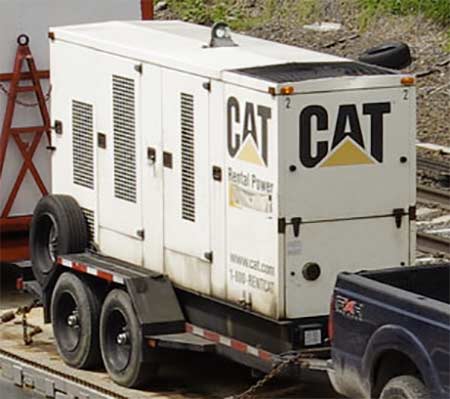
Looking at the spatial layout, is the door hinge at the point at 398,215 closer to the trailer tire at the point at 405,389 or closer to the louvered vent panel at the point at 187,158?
the louvered vent panel at the point at 187,158

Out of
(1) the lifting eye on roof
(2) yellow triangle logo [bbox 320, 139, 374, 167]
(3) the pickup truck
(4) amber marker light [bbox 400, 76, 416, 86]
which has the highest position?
(1) the lifting eye on roof

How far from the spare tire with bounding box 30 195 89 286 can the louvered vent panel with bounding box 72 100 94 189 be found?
8.6 inches

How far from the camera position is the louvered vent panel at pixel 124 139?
535 inches

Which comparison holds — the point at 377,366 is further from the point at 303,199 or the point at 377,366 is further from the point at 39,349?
the point at 39,349

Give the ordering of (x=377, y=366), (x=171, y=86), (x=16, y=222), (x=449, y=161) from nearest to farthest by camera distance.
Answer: (x=377, y=366) < (x=171, y=86) < (x=16, y=222) < (x=449, y=161)

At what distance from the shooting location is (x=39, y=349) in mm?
14516

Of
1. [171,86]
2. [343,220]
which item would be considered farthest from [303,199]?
[171,86]

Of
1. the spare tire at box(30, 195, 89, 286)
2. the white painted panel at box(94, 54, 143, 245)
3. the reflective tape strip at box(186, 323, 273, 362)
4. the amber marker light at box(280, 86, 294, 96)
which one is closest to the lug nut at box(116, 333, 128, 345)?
the reflective tape strip at box(186, 323, 273, 362)

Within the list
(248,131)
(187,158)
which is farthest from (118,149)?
(248,131)

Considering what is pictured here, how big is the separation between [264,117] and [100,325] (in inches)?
91.9

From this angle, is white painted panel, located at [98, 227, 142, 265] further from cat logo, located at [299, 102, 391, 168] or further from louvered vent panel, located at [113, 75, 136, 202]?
cat logo, located at [299, 102, 391, 168]

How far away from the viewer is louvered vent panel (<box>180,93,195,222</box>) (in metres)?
12.8

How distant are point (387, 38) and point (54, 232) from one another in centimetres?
1237

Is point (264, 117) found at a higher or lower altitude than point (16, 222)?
higher
